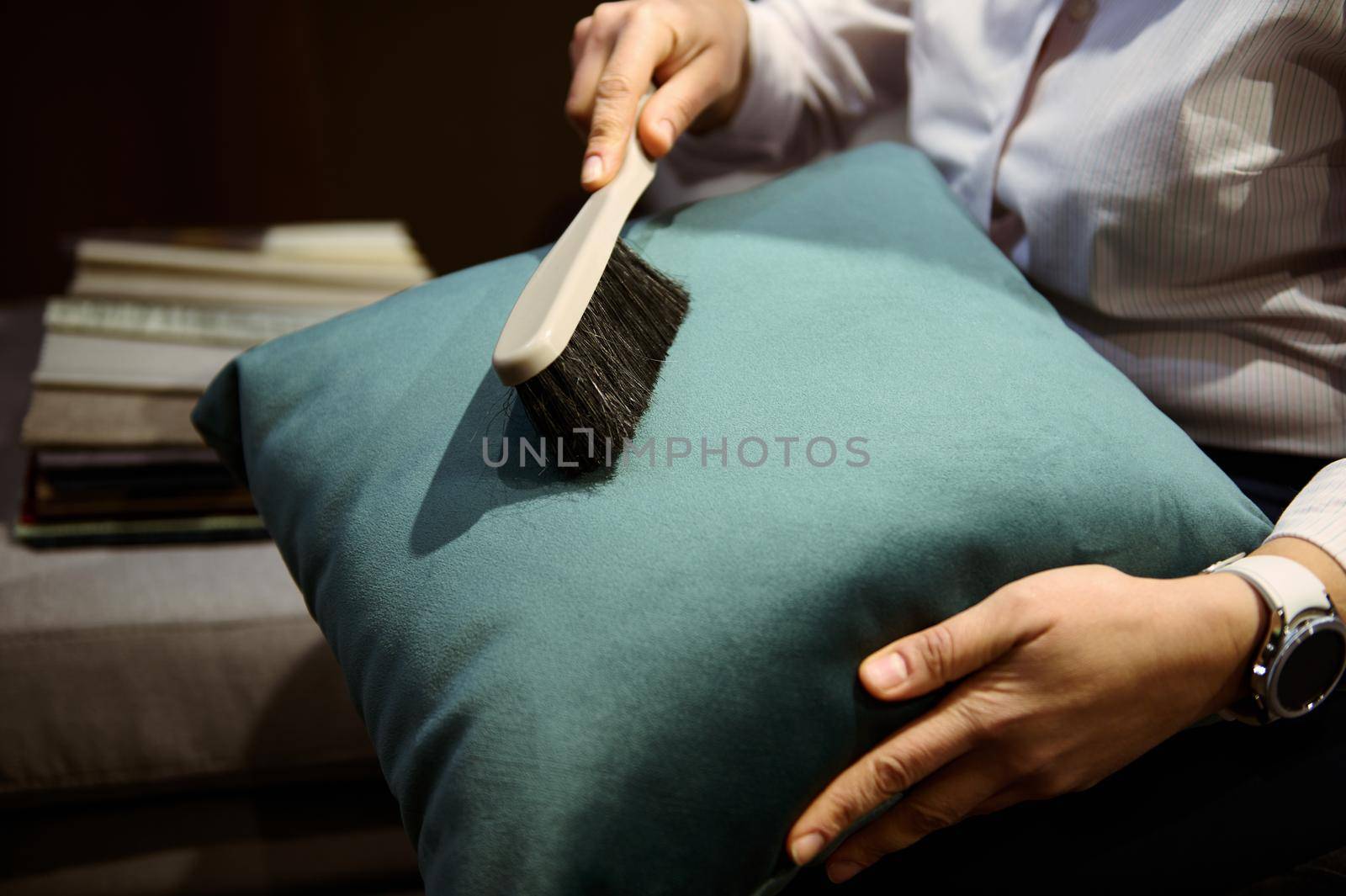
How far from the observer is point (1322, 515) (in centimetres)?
46

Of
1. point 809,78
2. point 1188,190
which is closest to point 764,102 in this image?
point 809,78

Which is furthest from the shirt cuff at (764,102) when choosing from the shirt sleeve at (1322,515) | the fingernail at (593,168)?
the shirt sleeve at (1322,515)

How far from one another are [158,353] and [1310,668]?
937 millimetres

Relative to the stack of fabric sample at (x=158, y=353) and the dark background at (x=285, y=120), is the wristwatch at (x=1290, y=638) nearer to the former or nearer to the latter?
the stack of fabric sample at (x=158, y=353)

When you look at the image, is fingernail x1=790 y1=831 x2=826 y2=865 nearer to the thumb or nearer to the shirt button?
the thumb

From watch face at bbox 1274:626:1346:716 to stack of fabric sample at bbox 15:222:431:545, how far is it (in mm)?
807

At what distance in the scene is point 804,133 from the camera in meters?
0.85

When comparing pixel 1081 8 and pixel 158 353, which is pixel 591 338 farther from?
pixel 158 353

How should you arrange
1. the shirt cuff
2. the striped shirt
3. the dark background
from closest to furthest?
1. the striped shirt
2. the shirt cuff
3. the dark background

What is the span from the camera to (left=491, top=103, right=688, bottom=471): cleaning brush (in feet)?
1.34

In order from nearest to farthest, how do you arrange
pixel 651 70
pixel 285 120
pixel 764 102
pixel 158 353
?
pixel 651 70 < pixel 764 102 < pixel 158 353 < pixel 285 120

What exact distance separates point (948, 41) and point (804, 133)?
21 centimetres

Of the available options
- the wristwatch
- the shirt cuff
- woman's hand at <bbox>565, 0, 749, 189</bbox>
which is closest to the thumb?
the wristwatch

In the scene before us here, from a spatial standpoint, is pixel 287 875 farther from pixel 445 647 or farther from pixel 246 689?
pixel 445 647
